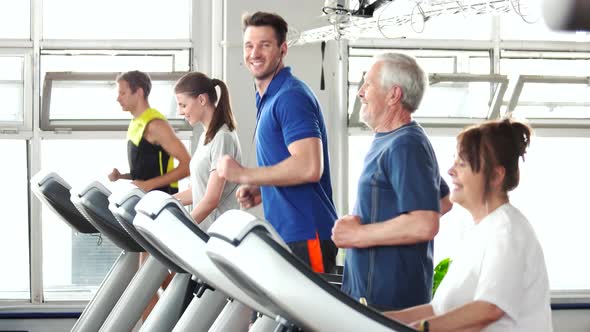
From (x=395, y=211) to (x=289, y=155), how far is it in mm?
728

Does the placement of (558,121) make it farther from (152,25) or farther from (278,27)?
(278,27)

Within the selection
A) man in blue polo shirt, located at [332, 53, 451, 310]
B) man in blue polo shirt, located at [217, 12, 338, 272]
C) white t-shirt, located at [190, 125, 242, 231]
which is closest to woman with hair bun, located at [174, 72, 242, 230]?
white t-shirt, located at [190, 125, 242, 231]

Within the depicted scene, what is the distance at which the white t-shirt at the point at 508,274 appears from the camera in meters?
2.17

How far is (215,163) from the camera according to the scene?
430cm

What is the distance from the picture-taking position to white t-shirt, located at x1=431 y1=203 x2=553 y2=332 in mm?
2172

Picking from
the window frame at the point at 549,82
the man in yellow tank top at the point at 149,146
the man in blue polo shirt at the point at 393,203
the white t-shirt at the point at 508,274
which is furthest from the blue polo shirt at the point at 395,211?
the window frame at the point at 549,82

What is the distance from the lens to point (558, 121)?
6535 mm

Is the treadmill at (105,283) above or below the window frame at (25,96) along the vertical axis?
below

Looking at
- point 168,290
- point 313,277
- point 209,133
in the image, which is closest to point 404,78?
point 168,290

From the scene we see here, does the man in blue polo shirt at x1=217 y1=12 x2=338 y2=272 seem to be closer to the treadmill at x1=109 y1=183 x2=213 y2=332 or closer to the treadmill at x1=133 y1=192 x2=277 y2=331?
the treadmill at x1=109 y1=183 x2=213 y2=332

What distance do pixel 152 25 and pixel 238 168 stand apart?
3309 millimetres

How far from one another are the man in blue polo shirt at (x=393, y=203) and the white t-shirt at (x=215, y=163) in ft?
5.08

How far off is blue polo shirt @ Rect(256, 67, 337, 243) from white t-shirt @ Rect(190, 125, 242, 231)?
942 millimetres

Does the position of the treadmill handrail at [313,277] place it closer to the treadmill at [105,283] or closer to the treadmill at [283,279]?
the treadmill at [283,279]
